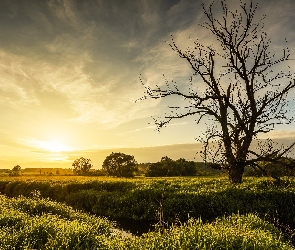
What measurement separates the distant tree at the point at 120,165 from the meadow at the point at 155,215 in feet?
119

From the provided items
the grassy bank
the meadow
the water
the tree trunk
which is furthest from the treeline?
the water

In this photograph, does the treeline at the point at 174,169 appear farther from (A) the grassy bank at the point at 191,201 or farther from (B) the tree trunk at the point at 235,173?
(B) the tree trunk at the point at 235,173

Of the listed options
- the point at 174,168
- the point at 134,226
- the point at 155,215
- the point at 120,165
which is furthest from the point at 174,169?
the point at 134,226

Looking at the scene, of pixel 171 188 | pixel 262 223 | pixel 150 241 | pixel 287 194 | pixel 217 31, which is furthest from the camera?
pixel 171 188

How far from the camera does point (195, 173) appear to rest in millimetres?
71125

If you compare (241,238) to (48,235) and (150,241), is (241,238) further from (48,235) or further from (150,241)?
(48,235)

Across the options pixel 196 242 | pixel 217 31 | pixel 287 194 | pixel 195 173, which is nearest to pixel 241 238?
pixel 196 242

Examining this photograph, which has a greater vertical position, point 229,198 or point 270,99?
Answer: point 270,99

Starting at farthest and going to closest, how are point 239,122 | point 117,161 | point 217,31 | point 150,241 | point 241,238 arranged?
point 117,161, point 217,31, point 239,122, point 150,241, point 241,238

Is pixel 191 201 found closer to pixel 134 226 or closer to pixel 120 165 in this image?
pixel 134 226

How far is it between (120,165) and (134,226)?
183 feet

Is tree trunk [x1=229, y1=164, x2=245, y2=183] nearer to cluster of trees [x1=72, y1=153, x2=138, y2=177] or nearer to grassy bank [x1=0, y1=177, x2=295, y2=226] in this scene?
grassy bank [x1=0, y1=177, x2=295, y2=226]

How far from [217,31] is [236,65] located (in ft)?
11.3

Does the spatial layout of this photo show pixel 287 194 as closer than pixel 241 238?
No
